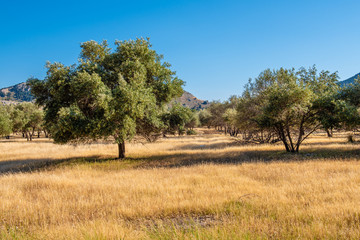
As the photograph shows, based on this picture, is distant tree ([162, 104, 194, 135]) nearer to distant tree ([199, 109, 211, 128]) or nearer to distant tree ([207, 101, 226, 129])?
distant tree ([207, 101, 226, 129])

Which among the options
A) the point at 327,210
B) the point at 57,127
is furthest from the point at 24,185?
the point at 327,210

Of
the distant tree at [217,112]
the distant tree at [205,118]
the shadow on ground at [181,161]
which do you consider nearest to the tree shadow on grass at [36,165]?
the shadow on ground at [181,161]

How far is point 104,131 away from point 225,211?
1099cm

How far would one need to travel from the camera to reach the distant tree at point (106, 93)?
14.2 meters

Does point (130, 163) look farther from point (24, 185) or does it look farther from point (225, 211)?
point (225, 211)

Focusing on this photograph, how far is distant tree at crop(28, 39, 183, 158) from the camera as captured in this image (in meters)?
14.2

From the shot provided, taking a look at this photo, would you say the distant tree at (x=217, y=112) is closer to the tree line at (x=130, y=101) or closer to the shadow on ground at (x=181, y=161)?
the tree line at (x=130, y=101)

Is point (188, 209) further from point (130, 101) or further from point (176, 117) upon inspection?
point (176, 117)

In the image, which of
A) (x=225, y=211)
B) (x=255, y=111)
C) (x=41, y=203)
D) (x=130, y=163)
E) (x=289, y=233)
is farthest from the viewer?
(x=255, y=111)

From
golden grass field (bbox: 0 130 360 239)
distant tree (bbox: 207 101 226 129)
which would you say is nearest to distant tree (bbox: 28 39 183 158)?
golden grass field (bbox: 0 130 360 239)

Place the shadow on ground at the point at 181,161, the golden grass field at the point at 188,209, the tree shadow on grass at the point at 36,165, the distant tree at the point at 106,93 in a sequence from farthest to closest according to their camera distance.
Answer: the tree shadow on grass at the point at 36,165, the shadow on ground at the point at 181,161, the distant tree at the point at 106,93, the golden grass field at the point at 188,209

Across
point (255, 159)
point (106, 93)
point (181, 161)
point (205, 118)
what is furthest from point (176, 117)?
point (205, 118)

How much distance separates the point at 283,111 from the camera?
1719 cm

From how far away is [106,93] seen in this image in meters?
14.7
